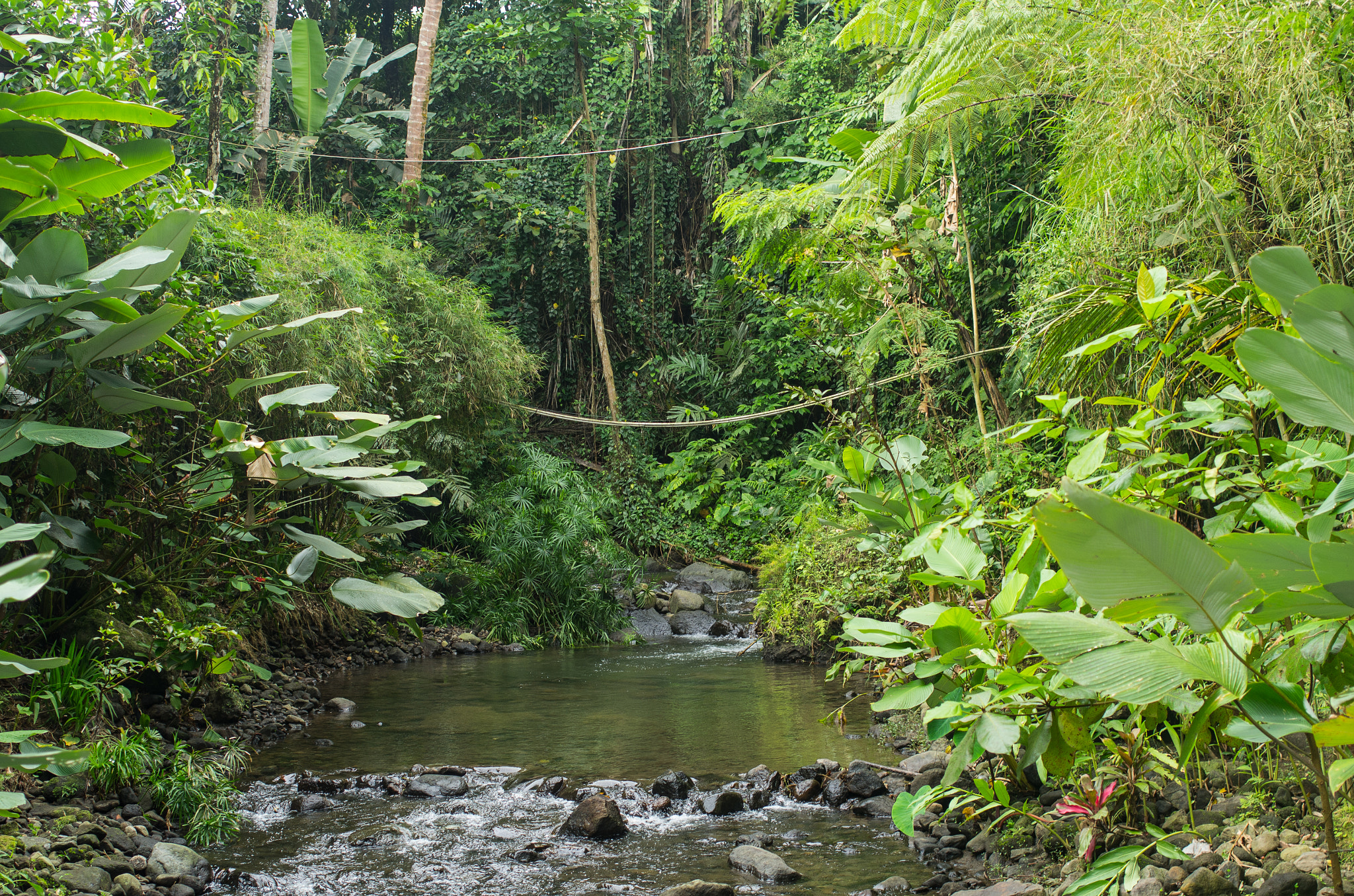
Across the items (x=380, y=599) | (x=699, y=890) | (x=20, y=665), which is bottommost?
(x=699, y=890)

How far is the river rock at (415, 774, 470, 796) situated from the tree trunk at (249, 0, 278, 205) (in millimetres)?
7350

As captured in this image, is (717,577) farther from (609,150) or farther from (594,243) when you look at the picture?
(609,150)

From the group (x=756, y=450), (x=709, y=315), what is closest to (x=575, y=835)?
(x=756, y=450)

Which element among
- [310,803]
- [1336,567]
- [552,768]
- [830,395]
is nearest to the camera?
[1336,567]

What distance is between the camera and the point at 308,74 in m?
9.66

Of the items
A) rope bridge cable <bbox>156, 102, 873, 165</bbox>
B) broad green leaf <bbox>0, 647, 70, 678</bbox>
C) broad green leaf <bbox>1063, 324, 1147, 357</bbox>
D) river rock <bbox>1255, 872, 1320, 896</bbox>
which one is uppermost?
rope bridge cable <bbox>156, 102, 873, 165</bbox>

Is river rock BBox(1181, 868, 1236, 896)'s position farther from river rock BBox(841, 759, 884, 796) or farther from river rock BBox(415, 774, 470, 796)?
river rock BBox(415, 774, 470, 796)

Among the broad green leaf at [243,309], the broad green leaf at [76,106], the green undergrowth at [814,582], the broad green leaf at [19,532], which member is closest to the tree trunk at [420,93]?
the green undergrowth at [814,582]

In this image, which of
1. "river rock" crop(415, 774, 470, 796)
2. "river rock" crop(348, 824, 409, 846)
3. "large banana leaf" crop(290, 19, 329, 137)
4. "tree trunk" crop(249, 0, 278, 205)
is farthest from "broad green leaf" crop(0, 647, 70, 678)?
"large banana leaf" crop(290, 19, 329, 137)

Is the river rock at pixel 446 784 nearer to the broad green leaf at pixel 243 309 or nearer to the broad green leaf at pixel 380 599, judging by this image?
the broad green leaf at pixel 380 599

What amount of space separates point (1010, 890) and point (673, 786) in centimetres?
165

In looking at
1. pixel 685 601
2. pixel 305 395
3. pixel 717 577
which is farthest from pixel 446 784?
pixel 717 577

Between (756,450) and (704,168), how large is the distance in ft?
14.7

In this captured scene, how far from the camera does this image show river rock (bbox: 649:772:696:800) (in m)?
3.64
